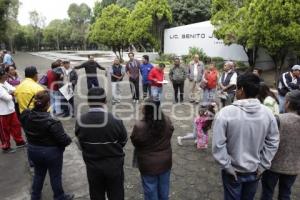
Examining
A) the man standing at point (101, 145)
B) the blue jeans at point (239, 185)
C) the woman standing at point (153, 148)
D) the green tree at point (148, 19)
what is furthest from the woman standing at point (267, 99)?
the green tree at point (148, 19)

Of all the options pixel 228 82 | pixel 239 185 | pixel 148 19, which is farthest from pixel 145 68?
pixel 148 19

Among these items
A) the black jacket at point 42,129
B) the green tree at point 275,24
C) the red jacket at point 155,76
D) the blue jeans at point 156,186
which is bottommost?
the blue jeans at point 156,186

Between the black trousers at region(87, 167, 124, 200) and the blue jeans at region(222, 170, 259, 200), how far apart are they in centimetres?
119

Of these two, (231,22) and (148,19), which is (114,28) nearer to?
(148,19)

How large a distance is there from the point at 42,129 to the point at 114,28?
2755cm

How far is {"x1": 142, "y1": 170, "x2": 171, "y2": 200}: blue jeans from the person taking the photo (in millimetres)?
3646

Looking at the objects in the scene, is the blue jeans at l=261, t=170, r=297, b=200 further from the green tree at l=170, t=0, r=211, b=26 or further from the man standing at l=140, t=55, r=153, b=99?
the green tree at l=170, t=0, r=211, b=26

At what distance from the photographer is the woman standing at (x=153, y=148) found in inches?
133

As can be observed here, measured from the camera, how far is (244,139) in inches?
123

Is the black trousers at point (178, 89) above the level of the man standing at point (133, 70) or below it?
below

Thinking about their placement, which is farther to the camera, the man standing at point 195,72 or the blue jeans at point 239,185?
the man standing at point 195,72

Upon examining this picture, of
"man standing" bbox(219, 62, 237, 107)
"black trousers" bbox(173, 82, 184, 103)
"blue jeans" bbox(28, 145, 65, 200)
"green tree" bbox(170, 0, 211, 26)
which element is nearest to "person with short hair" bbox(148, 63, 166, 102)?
"black trousers" bbox(173, 82, 184, 103)

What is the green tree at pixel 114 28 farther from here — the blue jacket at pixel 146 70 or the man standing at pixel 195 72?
the blue jacket at pixel 146 70

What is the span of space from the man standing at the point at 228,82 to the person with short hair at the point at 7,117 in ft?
16.8
